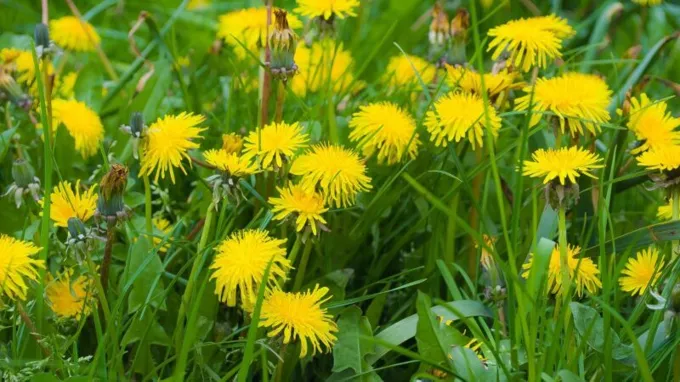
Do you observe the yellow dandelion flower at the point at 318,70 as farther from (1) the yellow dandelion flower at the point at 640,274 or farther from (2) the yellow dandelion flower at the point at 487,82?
(1) the yellow dandelion flower at the point at 640,274

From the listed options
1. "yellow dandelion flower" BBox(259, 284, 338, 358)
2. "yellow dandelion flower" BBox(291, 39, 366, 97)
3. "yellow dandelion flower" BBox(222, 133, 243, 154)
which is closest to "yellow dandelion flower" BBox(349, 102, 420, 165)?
"yellow dandelion flower" BBox(222, 133, 243, 154)

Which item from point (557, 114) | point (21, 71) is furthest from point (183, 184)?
point (557, 114)

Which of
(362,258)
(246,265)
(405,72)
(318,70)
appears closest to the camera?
(246,265)

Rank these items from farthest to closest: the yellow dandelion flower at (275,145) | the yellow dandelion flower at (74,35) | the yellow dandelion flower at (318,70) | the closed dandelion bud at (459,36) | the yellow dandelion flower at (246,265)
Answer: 1. the yellow dandelion flower at (74,35)
2. the yellow dandelion flower at (318,70)
3. the closed dandelion bud at (459,36)
4. the yellow dandelion flower at (275,145)
5. the yellow dandelion flower at (246,265)

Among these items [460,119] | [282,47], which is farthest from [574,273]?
[282,47]

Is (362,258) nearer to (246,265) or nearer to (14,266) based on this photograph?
(246,265)

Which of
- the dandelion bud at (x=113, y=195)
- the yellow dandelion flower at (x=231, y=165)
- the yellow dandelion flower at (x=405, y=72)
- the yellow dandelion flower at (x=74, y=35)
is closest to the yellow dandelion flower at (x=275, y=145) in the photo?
the yellow dandelion flower at (x=231, y=165)
